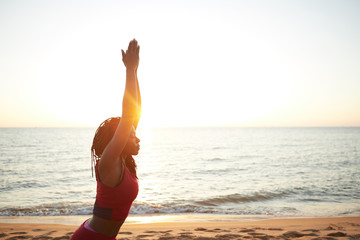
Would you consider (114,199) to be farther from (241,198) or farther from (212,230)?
(241,198)

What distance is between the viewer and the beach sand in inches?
322

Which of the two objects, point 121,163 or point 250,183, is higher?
point 121,163

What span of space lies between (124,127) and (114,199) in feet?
1.98

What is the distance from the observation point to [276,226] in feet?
31.3

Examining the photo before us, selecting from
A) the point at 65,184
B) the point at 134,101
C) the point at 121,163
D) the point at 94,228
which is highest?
the point at 134,101

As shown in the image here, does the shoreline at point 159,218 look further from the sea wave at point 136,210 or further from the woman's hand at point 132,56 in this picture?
the woman's hand at point 132,56

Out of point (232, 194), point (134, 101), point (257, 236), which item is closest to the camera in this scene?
point (134, 101)

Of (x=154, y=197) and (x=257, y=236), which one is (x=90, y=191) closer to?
(x=154, y=197)

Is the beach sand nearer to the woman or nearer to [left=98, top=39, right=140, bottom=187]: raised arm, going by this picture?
the woman

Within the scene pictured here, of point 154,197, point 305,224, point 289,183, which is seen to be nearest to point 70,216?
point 154,197

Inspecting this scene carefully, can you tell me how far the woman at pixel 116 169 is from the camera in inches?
85.1

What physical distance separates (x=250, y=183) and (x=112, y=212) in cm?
1842

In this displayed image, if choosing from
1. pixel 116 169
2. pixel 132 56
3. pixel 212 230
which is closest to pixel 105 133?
pixel 116 169

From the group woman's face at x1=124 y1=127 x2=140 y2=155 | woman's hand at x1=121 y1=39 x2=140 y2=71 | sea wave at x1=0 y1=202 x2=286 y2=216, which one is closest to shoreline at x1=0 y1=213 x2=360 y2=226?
sea wave at x1=0 y1=202 x2=286 y2=216
